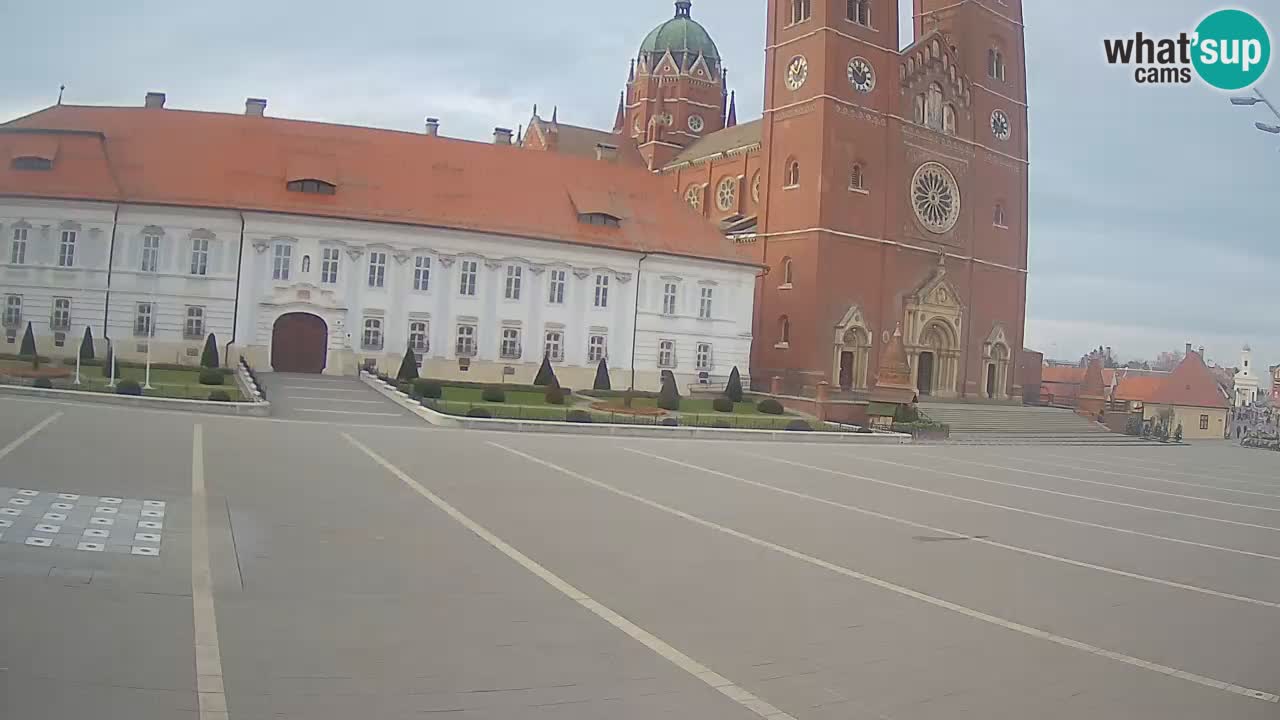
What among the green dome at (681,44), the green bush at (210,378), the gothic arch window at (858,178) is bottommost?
the green bush at (210,378)

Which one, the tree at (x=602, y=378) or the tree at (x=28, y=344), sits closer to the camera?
the tree at (x=28, y=344)

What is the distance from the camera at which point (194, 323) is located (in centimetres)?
3981

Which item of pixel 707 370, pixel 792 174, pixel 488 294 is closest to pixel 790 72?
pixel 792 174

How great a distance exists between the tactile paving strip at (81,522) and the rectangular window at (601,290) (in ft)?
111

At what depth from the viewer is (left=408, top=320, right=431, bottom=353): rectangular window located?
42062 millimetres

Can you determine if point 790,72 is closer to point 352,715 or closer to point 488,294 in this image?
point 488,294

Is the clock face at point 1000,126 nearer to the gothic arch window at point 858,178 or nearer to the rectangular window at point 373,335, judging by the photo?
the gothic arch window at point 858,178

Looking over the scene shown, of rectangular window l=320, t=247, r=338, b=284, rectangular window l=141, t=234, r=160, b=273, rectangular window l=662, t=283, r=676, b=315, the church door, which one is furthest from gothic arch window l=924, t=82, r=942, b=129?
rectangular window l=141, t=234, r=160, b=273

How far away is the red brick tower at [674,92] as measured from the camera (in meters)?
75.3

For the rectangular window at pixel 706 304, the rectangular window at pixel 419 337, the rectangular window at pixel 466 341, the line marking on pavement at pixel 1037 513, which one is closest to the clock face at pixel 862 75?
the rectangular window at pixel 706 304

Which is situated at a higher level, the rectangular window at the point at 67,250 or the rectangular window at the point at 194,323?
the rectangular window at the point at 67,250

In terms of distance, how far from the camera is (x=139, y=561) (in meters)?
8.75

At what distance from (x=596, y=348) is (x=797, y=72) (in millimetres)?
18627

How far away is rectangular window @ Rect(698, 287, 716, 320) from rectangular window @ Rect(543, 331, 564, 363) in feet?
22.4
